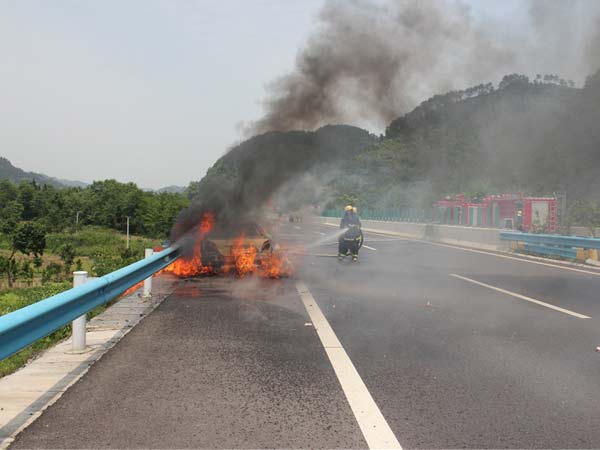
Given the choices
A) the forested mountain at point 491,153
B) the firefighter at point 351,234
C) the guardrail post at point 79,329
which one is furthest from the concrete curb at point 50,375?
the forested mountain at point 491,153

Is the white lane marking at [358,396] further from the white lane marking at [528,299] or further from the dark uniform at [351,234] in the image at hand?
the dark uniform at [351,234]

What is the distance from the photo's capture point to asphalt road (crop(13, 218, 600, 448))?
3243mm

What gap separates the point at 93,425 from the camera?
11.0 ft

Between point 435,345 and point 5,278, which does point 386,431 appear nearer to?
point 435,345

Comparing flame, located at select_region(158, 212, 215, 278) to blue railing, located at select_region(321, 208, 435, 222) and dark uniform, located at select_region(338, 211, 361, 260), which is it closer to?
dark uniform, located at select_region(338, 211, 361, 260)

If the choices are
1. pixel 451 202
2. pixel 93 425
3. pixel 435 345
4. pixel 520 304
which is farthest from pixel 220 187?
pixel 451 202

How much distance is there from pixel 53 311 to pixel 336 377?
91.9 inches

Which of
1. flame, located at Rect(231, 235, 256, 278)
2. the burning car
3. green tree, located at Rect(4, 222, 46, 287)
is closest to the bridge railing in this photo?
the burning car

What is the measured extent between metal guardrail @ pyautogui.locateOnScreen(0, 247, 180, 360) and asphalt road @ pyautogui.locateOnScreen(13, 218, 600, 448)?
547 millimetres

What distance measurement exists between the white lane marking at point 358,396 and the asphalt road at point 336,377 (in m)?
0.06

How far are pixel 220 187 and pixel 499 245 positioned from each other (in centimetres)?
1149

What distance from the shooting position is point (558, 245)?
1619cm

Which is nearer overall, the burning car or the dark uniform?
the burning car

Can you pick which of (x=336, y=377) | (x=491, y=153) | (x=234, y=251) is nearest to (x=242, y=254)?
(x=234, y=251)
